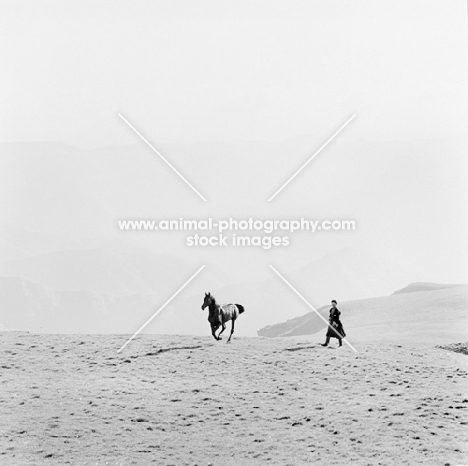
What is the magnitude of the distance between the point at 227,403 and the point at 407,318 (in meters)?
24.5

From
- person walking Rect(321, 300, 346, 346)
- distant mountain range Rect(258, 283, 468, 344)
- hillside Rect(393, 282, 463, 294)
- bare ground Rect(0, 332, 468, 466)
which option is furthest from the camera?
hillside Rect(393, 282, 463, 294)

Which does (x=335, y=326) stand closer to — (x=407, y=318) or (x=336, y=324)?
(x=336, y=324)

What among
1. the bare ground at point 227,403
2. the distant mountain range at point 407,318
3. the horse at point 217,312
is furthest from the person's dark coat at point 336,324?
the distant mountain range at point 407,318

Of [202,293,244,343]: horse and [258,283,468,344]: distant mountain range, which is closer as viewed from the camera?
[202,293,244,343]: horse

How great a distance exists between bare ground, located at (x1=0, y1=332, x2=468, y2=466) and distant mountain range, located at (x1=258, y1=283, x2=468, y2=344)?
6.14 metres

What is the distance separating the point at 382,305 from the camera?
192 ft

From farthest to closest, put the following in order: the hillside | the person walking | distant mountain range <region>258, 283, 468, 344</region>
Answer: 1. the hillside
2. distant mountain range <region>258, 283, 468, 344</region>
3. the person walking

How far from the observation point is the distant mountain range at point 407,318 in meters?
41.9

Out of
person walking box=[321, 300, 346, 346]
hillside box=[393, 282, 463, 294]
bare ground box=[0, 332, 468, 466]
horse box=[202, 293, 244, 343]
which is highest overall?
hillside box=[393, 282, 463, 294]

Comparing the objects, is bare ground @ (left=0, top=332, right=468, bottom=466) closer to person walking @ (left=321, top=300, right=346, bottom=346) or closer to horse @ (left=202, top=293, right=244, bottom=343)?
person walking @ (left=321, top=300, right=346, bottom=346)

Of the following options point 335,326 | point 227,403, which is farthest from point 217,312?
point 227,403

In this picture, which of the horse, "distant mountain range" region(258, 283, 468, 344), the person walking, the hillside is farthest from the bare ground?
the hillside

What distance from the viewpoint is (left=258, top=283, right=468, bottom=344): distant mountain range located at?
41.9m

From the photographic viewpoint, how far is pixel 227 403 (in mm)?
27609
